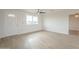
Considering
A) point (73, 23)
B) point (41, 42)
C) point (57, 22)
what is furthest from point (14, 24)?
point (73, 23)

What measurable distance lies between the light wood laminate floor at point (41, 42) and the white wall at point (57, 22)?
14 cm

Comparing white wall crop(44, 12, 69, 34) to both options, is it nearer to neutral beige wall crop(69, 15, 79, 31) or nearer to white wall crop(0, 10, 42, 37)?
neutral beige wall crop(69, 15, 79, 31)

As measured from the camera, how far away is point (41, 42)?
1.93 meters

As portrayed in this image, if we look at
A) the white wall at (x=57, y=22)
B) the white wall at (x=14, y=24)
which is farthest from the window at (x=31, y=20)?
the white wall at (x=57, y=22)

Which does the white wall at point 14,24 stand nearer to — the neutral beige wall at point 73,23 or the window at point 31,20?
the window at point 31,20

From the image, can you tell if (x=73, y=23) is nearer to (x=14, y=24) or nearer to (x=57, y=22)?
(x=57, y=22)

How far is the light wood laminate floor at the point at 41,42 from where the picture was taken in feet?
6.27

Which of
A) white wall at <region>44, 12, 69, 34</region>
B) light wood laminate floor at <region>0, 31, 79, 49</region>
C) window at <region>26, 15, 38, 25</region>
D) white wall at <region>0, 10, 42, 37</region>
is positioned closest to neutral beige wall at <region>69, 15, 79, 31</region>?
white wall at <region>44, 12, 69, 34</region>

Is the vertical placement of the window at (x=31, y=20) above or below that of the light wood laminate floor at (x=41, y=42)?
above

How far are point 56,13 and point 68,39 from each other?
633 mm

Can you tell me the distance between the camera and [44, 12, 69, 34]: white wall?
1957 mm

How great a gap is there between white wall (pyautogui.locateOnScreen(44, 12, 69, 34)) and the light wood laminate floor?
0.45 ft

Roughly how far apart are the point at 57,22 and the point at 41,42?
22.9 inches
